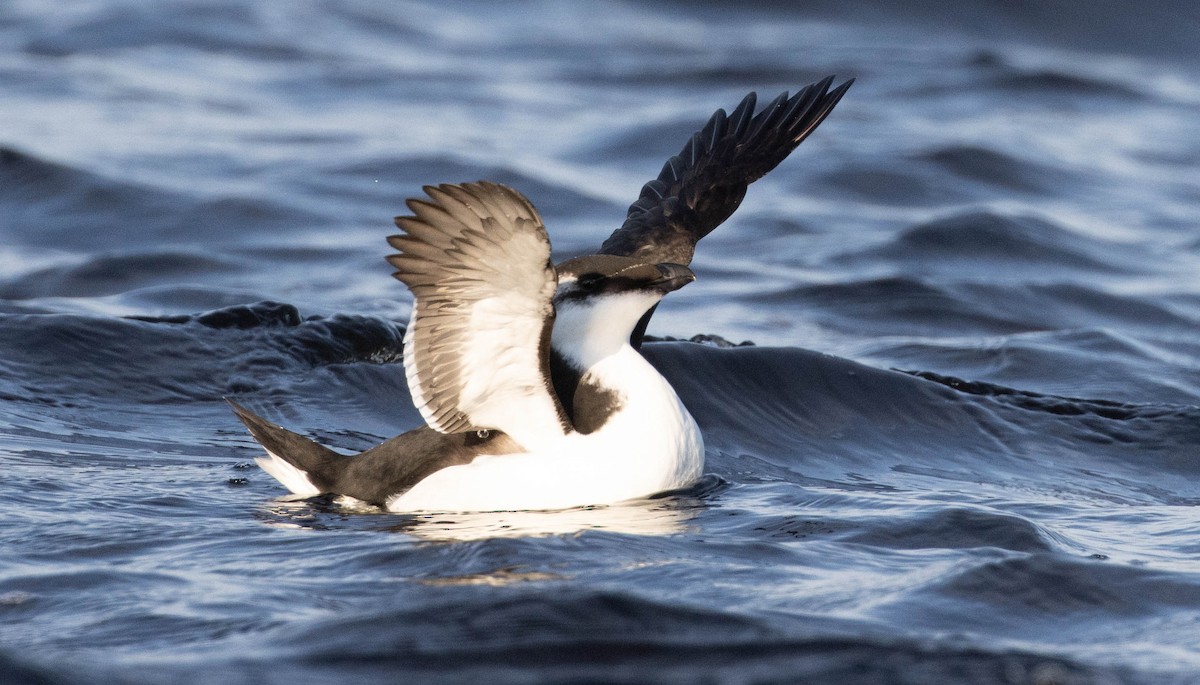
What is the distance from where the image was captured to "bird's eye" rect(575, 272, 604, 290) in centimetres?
559

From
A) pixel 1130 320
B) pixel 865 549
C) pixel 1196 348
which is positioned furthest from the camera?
pixel 1130 320

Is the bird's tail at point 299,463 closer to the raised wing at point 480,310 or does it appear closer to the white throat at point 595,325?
the raised wing at point 480,310

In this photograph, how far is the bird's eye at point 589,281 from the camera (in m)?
5.59

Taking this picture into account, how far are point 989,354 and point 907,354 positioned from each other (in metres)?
0.51

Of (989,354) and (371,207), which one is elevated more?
(371,207)

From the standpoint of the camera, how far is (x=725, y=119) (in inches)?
283

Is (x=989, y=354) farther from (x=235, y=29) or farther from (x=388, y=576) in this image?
(x=235, y=29)

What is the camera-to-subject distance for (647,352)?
8680mm

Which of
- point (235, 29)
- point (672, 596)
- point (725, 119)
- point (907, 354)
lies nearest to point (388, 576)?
point (672, 596)

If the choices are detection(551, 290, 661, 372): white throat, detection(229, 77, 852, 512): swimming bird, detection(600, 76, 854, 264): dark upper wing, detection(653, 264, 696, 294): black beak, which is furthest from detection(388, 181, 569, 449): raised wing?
detection(600, 76, 854, 264): dark upper wing

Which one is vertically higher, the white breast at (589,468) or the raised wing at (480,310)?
the raised wing at (480,310)

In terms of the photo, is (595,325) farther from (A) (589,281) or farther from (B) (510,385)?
(B) (510,385)

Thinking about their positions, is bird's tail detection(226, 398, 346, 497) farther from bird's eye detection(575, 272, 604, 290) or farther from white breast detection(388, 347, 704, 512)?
bird's eye detection(575, 272, 604, 290)

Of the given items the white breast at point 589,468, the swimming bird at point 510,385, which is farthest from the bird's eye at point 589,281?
the white breast at point 589,468
